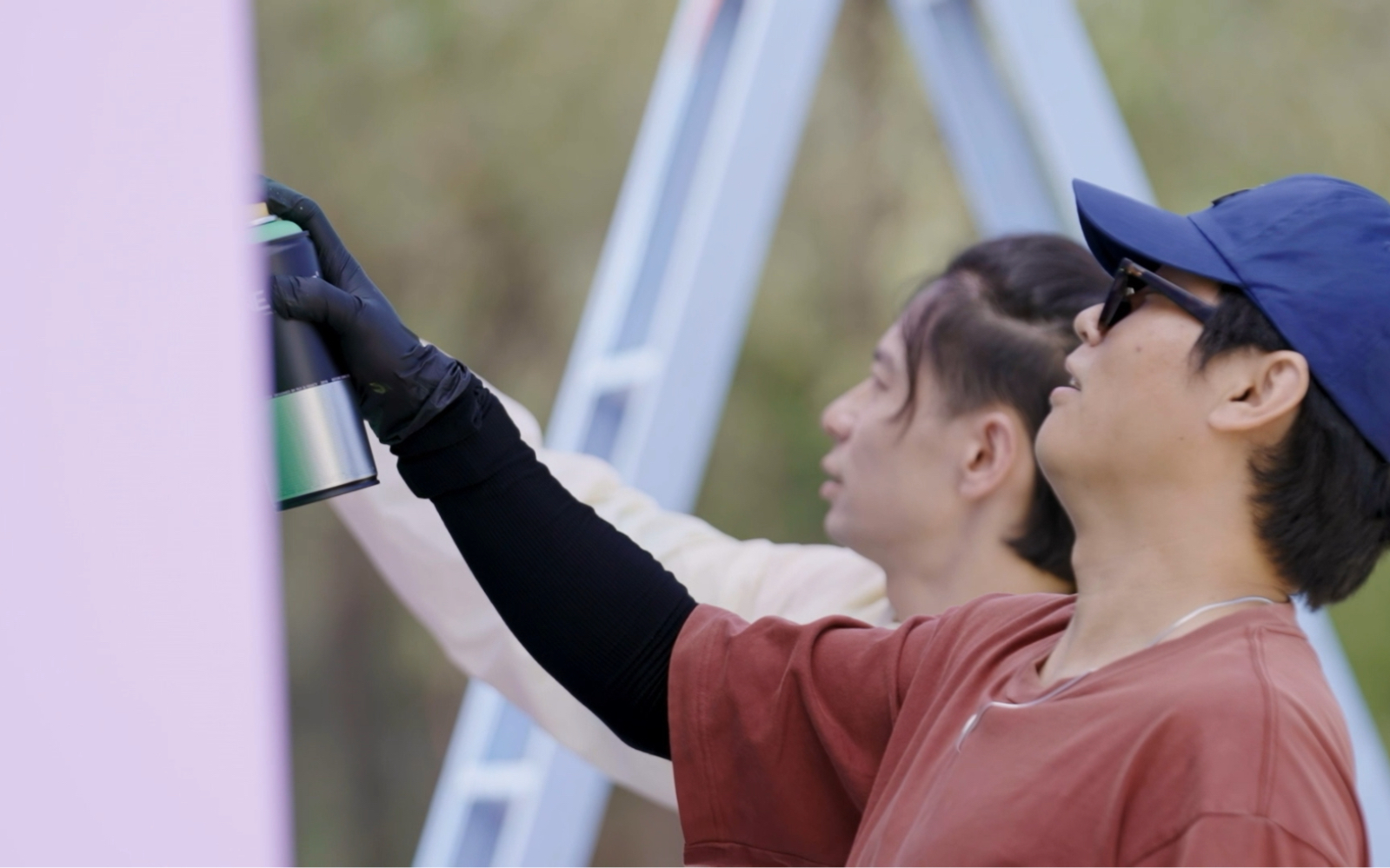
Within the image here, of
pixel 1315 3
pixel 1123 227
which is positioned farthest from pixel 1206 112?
pixel 1123 227

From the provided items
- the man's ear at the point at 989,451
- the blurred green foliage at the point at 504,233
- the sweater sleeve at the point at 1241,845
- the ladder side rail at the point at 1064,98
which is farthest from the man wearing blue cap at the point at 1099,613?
the blurred green foliage at the point at 504,233

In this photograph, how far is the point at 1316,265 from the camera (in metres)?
1.25

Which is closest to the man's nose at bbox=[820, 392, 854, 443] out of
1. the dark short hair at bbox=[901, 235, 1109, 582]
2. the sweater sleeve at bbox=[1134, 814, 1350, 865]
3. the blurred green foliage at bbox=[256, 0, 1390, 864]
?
the dark short hair at bbox=[901, 235, 1109, 582]

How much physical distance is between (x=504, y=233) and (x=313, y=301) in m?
8.54

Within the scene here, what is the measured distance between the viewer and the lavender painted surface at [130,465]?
0.65 metres

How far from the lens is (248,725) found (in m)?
0.67

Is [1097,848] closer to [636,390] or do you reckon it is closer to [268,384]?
[268,384]

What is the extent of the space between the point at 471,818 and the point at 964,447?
1.31 meters

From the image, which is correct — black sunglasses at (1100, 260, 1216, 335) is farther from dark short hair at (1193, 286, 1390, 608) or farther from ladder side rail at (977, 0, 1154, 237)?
ladder side rail at (977, 0, 1154, 237)

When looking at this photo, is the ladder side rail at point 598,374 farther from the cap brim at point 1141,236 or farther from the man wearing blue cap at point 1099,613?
the cap brim at point 1141,236

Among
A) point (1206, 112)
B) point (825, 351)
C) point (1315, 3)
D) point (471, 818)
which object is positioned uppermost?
point (1315, 3)

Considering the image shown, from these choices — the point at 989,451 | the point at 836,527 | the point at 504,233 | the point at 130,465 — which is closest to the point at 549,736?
the point at 836,527

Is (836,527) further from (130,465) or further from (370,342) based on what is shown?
(130,465)

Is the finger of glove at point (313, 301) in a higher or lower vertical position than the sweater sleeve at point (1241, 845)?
higher
